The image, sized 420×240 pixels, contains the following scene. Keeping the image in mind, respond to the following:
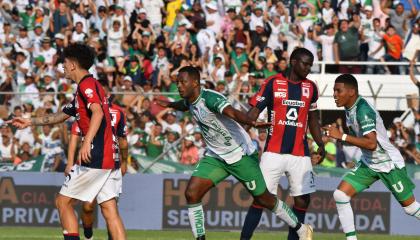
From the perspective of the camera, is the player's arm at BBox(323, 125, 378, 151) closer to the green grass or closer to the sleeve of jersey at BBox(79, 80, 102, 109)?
the sleeve of jersey at BBox(79, 80, 102, 109)

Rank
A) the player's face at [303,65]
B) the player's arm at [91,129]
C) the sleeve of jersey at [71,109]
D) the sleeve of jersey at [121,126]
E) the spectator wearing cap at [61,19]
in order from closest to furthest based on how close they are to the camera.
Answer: the player's arm at [91,129] → the sleeve of jersey at [71,109] → the player's face at [303,65] → the sleeve of jersey at [121,126] → the spectator wearing cap at [61,19]

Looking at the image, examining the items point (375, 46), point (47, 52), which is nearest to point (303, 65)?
point (375, 46)

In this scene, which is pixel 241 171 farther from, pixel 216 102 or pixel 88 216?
pixel 88 216

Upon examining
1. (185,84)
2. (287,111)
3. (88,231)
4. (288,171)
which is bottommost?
(88,231)

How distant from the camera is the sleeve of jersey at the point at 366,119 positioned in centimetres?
1451

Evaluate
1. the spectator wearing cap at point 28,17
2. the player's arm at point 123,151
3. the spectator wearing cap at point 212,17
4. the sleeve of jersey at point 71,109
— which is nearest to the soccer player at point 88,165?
the sleeve of jersey at point 71,109

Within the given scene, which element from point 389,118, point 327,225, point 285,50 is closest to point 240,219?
point 327,225

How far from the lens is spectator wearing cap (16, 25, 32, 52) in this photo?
27161 mm

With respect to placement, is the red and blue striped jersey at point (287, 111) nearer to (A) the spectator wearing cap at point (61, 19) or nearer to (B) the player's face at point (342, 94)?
(B) the player's face at point (342, 94)

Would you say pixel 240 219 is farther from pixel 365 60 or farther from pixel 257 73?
pixel 365 60

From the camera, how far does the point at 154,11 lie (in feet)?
91.5

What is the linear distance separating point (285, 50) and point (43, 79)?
550 centimetres

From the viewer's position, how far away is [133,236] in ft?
63.8

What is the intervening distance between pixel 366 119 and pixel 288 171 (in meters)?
1.30
